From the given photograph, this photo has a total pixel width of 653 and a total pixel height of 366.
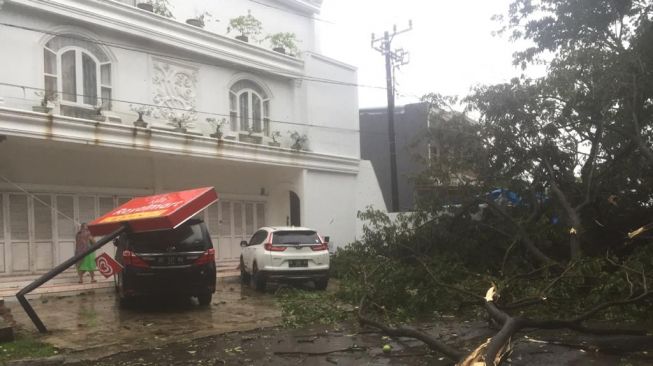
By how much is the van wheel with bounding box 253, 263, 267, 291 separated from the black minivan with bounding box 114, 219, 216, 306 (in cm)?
260

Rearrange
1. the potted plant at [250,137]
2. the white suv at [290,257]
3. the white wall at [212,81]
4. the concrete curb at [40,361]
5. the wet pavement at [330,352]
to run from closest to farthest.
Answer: the wet pavement at [330,352], the concrete curb at [40,361], the white suv at [290,257], the white wall at [212,81], the potted plant at [250,137]

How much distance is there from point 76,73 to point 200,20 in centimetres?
419

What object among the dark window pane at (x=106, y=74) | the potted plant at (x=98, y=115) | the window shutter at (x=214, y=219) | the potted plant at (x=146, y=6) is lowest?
the window shutter at (x=214, y=219)

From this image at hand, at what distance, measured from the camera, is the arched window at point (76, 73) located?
13906 mm

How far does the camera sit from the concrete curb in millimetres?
6922

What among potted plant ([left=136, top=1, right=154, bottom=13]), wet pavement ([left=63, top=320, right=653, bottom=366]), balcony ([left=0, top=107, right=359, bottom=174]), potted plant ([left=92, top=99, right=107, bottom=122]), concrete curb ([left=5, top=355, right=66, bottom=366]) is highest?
potted plant ([left=136, top=1, right=154, bottom=13])

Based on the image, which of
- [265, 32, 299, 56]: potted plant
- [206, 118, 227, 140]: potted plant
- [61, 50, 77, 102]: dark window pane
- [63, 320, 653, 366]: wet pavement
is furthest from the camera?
[265, 32, 299, 56]: potted plant

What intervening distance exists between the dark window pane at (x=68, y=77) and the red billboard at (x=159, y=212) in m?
5.32

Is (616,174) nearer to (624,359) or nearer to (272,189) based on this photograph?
(624,359)

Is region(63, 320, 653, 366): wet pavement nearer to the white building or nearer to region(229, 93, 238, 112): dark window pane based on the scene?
the white building

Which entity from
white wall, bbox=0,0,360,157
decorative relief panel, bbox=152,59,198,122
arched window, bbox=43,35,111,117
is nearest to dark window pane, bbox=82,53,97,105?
arched window, bbox=43,35,111,117

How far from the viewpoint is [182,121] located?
1593 centimetres

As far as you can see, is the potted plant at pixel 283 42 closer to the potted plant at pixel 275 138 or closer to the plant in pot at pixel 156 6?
the potted plant at pixel 275 138

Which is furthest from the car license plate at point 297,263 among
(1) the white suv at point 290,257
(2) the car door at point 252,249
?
(2) the car door at point 252,249
